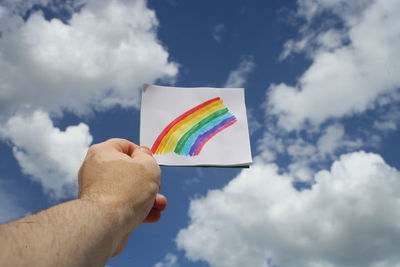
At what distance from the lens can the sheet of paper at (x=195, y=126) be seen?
13.7 feet

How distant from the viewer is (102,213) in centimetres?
165

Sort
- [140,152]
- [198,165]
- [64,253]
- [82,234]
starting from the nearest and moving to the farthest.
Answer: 1. [64,253]
2. [82,234]
3. [140,152]
4. [198,165]

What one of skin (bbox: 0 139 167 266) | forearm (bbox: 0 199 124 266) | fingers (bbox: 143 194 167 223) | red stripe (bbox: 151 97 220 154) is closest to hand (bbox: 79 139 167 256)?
skin (bbox: 0 139 167 266)

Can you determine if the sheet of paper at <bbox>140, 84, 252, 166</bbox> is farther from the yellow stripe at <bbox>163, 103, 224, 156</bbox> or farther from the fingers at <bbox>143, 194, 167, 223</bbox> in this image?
the fingers at <bbox>143, 194, 167, 223</bbox>

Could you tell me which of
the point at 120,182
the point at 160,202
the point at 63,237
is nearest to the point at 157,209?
the point at 160,202

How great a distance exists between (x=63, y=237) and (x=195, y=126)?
3237mm

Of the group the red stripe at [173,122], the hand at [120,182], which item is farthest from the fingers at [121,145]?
the red stripe at [173,122]

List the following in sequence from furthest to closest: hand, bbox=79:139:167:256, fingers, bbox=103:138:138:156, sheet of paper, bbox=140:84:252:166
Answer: sheet of paper, bbox=140:84:252:166 < fingers, bbox=103:138:138:156 < hand, bbox=79:139:167:256

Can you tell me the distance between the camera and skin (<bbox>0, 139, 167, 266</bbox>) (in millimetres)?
1290

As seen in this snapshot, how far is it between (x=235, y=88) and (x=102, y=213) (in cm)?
338

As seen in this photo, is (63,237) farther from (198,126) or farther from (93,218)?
(198,126)

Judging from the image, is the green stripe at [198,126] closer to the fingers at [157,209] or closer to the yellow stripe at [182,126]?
the yellow stripe at [182,126]

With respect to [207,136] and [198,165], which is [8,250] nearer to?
[198,165]

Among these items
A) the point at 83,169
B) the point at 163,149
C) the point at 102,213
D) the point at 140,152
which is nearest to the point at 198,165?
the point at 163,149
